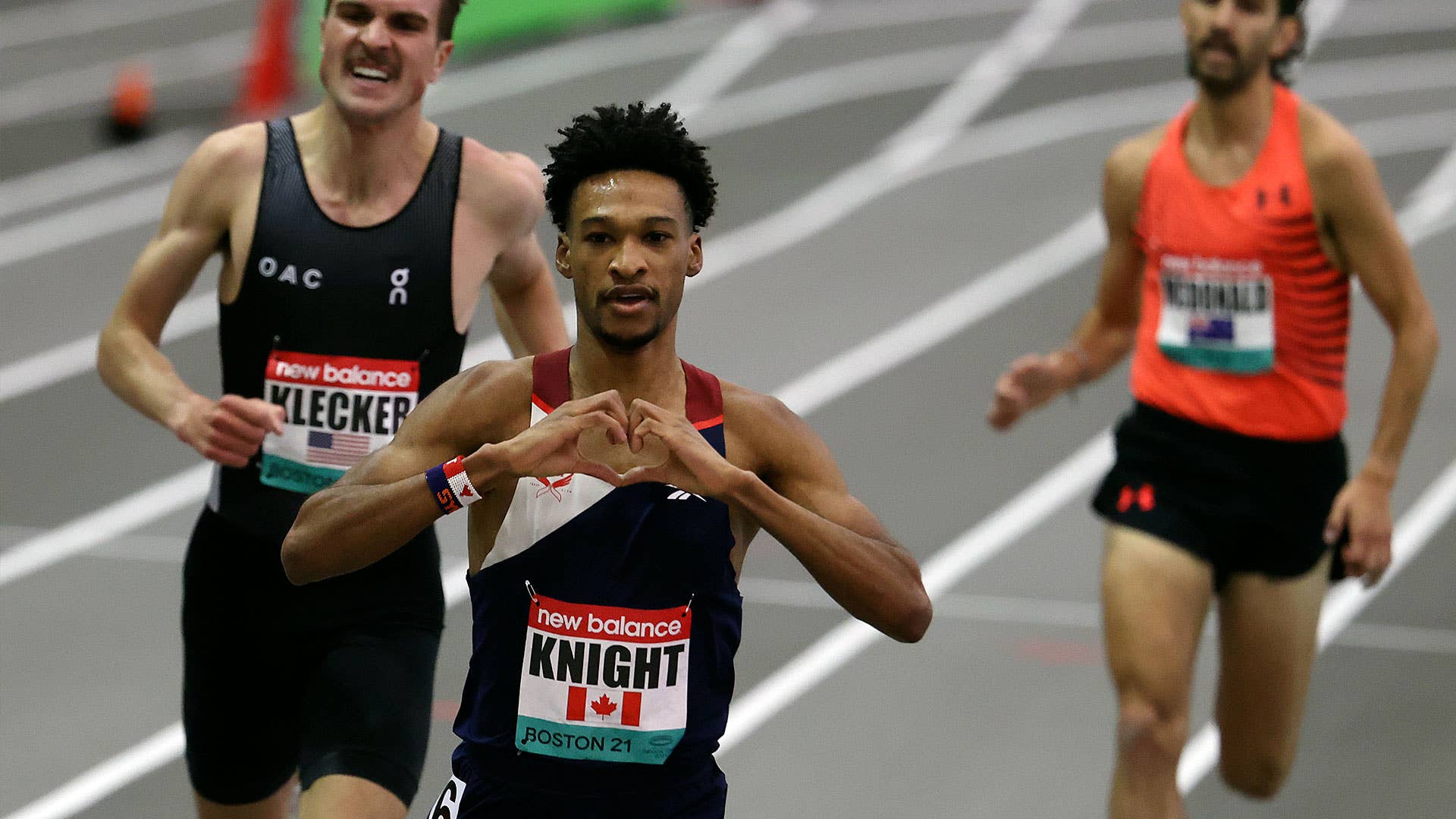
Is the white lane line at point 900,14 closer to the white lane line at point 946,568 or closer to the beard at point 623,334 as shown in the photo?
the white lane line at point 946,568

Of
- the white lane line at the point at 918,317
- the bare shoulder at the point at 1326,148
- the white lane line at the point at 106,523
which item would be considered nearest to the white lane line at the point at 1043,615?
the white lane line at the point at 918,317

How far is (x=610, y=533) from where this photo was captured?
12.1ft

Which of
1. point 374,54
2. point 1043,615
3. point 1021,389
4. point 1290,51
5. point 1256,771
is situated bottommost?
point 1043,615

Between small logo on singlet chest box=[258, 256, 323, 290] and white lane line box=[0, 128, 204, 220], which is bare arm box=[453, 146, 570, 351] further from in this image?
white lane line box=[0, 128, 204, 220]

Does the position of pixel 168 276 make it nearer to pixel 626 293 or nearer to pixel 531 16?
pixel 626 293

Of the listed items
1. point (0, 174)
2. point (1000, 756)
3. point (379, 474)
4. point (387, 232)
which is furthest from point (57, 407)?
point (379, 474)

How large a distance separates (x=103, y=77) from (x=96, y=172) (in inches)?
103

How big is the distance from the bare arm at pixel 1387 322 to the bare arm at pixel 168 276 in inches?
111

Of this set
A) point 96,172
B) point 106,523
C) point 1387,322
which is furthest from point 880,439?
point 96,172

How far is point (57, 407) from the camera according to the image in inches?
421

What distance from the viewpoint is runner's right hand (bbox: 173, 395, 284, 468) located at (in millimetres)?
4445

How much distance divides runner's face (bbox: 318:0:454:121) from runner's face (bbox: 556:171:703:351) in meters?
1.25

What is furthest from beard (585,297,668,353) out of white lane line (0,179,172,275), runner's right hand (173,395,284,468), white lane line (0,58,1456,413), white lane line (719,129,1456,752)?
white lane line (0,179,172,275)

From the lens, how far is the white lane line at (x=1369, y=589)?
718cm
